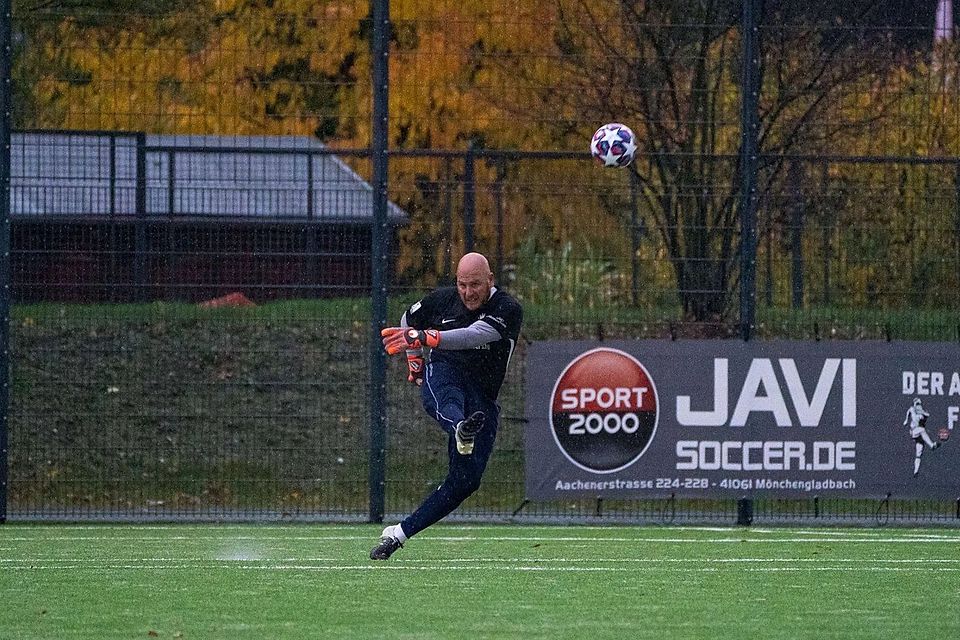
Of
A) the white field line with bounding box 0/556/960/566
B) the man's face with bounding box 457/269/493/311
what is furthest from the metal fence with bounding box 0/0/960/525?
the man's face with bounding box 457/269/493/311

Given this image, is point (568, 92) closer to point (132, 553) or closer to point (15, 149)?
point (15, 149)

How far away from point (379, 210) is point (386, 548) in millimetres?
4108

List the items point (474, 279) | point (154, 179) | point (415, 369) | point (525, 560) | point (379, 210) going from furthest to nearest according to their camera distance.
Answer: point (379, 210)
point (154, 179)
point (525, 560)
point (415, 369)
point (474, 279)

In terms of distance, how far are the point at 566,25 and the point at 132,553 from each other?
5844mm

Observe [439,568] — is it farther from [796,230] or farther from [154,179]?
[796,230]

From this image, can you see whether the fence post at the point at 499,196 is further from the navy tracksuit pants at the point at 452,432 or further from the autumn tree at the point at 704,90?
the navy tracksuit pants at the point at 452,432

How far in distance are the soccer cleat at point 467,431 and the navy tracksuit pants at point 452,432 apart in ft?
0.15

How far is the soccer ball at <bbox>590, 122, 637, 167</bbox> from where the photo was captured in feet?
Result: 39.4

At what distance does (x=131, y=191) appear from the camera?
12.8 meters

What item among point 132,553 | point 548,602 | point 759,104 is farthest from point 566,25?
point 548,602

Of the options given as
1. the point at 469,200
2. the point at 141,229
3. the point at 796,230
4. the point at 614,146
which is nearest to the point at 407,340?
the point at 614,146

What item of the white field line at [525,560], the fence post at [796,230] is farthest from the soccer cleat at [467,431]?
the fence post at [796,230]

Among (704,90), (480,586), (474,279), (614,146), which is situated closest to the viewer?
(480,586)

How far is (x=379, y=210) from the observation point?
12.8 m
